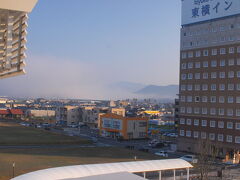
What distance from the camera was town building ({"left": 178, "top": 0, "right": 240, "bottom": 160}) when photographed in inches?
1120

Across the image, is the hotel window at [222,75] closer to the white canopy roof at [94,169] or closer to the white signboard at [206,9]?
the white signboard at [206,9]

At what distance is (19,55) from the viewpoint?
2.98 m

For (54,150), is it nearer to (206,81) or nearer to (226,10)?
(206,81)

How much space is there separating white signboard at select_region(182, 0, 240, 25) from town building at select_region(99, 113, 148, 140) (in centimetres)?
1526

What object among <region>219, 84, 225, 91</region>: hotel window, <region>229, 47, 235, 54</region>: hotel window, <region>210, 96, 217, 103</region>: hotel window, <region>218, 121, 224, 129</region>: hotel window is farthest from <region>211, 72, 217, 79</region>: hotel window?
<region>218, 121, 224, 129</region>: hotel window

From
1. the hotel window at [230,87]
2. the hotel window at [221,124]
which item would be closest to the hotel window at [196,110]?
the hotel window at [221,124]

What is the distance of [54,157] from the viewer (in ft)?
79.4

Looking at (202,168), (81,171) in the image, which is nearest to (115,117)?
(202,168)

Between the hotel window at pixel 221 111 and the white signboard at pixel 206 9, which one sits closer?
the hotel window at pixel 221 111

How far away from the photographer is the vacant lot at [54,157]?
19986 millimetres

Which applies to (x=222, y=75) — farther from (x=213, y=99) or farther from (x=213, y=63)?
(x=213, y=99)

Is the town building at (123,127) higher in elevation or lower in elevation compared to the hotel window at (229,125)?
lower

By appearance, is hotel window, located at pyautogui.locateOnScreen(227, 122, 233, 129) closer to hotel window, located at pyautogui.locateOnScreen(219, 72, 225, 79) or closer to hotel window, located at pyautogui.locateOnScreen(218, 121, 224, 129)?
hotel window, located at pyautogui.locateOnScreen(218, 121, 224, 129)

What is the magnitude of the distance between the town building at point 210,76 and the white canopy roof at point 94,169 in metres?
13.4
